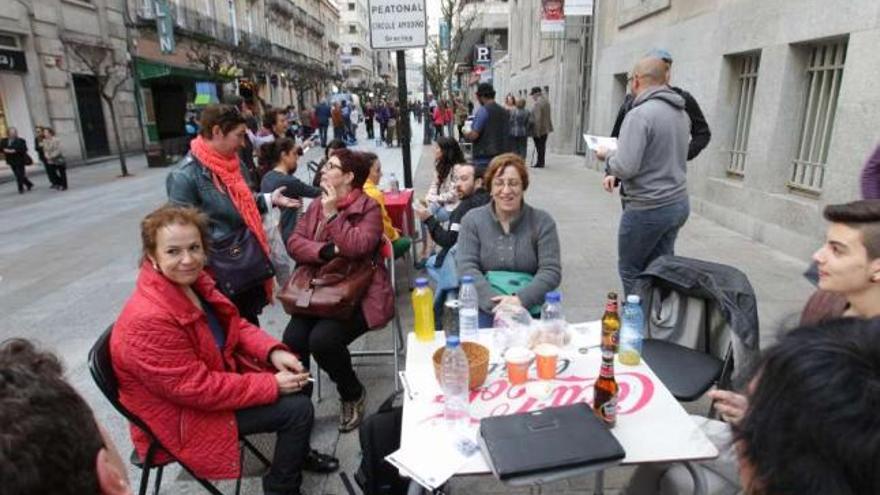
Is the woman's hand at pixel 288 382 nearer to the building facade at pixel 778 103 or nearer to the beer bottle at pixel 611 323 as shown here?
the beer bottle at pixel 611 323

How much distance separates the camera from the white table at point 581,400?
1630 mm

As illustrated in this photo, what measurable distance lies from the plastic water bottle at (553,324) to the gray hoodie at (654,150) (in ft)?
4.47

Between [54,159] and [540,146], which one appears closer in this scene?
[54,159]

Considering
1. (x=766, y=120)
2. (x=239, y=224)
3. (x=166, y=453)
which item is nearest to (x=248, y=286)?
(x=239, y=224)

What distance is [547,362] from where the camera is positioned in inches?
79.0

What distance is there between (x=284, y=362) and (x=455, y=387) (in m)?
0.99

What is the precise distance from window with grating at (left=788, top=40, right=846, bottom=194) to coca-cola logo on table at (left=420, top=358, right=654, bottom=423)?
473cm

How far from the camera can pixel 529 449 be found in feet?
4.96

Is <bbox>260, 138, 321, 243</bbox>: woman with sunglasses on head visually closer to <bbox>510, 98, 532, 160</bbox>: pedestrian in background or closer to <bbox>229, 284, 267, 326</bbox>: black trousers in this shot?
<bbox>229, 284, 267, 326</bbox>: black trousers

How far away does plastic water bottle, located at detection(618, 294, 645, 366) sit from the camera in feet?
7.00

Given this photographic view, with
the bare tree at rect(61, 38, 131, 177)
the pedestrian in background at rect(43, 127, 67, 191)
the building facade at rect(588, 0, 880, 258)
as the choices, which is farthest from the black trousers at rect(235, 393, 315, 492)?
the bare tree at rect(61, 38, 131, 177)

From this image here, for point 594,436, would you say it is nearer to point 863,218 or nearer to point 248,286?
point 863,218

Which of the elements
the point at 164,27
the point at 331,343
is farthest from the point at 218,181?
the point at 164,27

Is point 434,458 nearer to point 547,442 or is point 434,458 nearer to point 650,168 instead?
point 547,442
